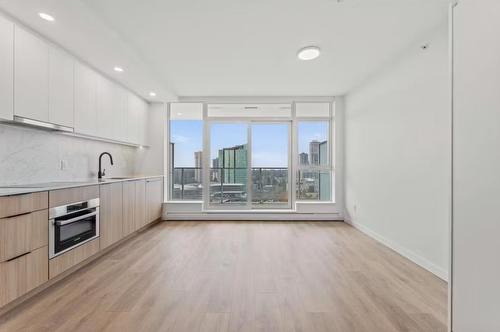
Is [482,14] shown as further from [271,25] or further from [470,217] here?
[271,25]

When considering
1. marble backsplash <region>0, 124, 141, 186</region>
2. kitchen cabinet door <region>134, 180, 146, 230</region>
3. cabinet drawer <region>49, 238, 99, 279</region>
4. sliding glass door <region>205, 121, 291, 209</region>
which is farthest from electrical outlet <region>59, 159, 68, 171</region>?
sliding glass door <region>205, 121, 291, 209</region>

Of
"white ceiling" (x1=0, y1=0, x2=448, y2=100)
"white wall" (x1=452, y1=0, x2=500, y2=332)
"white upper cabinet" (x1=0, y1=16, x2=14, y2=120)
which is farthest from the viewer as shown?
"white ceiling" (x1=0, y1=0, x2=448, y2=100)

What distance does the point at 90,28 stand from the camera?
91.5 inches

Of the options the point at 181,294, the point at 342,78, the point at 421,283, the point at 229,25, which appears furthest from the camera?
the point at 342,78

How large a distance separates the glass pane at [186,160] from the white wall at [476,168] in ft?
14.4

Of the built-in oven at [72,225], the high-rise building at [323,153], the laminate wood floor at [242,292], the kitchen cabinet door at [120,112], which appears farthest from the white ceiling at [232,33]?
the laminate wood floor at [242,292]

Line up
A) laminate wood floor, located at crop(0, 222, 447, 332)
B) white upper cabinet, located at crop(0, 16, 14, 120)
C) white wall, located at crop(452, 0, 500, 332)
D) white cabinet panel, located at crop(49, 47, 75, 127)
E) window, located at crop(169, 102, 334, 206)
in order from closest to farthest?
white wall, located at crop(452, 0, 500, 332) < laminate wood floor, located at crop(0, 222, 447, 332) < white upper cabinet, located at crop(0, 16, 14, 120) < white cabinet panel, located at crop(49, 47, 75, 127) < window, located at crop(169, 102, 334, 206)

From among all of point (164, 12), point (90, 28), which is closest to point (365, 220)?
point (164, 12)

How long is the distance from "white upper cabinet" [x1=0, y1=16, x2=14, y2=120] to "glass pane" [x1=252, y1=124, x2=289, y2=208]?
3.73 m

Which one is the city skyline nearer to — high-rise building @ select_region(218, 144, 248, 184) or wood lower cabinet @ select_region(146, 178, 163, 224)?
high-rise building @ select_region(218, 144, 248, 184)

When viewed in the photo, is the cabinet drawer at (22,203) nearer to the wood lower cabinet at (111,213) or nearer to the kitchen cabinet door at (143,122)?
the wood lower cabinet at (111,213)

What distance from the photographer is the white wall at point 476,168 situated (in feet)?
3.78

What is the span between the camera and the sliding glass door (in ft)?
16.6

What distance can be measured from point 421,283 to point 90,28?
4.11 meters
